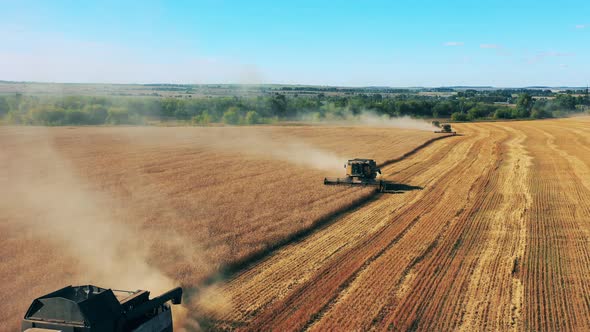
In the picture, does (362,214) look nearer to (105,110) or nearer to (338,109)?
(105,110)

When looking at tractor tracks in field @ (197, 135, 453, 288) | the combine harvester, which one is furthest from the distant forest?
tractor tracks in field @ (197, 135, 453, 288)

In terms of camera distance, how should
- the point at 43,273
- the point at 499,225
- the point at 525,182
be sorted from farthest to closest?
the point at 525,182 < the point at 499,225 < the point at 43,273

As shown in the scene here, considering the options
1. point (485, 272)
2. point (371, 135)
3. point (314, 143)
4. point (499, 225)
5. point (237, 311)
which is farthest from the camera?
point (371, 135)

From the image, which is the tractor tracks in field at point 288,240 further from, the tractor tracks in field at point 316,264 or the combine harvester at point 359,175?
the combine harvester at point 359,175

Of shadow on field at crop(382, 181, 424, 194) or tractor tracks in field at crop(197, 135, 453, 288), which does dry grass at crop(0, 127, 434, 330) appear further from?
shadow on field at crop(382, 181, 424, 194)

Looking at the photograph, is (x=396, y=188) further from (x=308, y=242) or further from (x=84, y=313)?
(x=84, y=313)

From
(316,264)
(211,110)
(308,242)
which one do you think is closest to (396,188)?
(308,242)

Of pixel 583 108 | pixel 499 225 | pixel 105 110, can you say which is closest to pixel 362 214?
pixel 499 225
